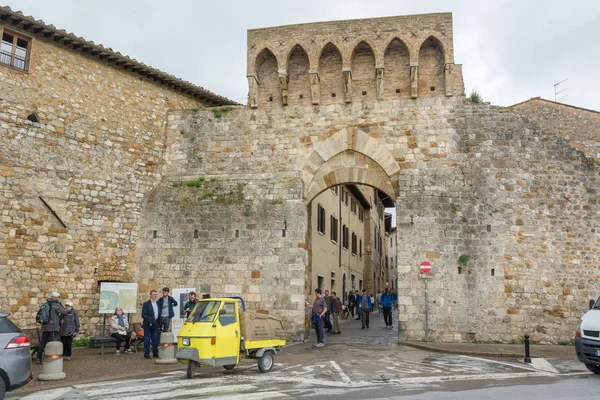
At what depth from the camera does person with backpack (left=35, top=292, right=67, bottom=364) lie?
36.2ft

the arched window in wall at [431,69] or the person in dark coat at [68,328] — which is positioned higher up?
the arched window in wall at [431,69]

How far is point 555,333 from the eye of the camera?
13.8m

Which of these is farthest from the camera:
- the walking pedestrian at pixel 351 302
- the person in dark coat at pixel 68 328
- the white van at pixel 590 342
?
the walking pedestrian at pixel 351 302

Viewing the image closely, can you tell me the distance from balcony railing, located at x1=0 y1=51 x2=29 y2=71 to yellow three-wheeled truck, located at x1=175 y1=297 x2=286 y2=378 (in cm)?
841

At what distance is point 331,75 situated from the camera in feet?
52.5

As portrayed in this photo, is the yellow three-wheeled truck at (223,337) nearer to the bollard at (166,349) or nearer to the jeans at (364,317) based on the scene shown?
the bollard at (166,349)

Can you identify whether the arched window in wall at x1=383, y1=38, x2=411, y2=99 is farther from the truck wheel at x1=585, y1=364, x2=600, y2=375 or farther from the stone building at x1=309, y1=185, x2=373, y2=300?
the truck wheel at x1=585, y1=364, x2=600, y2=375

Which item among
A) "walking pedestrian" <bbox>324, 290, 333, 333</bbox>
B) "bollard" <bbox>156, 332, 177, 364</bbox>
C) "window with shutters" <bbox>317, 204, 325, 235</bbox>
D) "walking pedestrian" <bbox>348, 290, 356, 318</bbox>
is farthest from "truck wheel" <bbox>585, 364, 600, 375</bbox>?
"walking pedestrian" <bbox>348, 290, 356, 318</bbox>

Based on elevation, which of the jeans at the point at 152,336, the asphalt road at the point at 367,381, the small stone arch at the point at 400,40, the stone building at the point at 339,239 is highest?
the small stone arch at the point at 400,40

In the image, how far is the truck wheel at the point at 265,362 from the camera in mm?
9580

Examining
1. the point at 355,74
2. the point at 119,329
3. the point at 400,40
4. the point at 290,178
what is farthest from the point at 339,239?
the point at 119,329

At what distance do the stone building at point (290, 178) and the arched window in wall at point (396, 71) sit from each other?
44 mm

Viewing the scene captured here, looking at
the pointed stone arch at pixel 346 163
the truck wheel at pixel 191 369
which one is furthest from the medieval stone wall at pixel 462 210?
the truck wheel at pixel 191 369

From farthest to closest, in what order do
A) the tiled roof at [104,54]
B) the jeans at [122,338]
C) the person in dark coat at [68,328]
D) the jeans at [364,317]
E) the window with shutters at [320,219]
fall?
1. the window with shutters at [320,219]
2. the jeans at [364,317]
3. the tiled roof at [104,54]
4. the jeans at [122,338]
5. the person in dark coat at [68,328]
